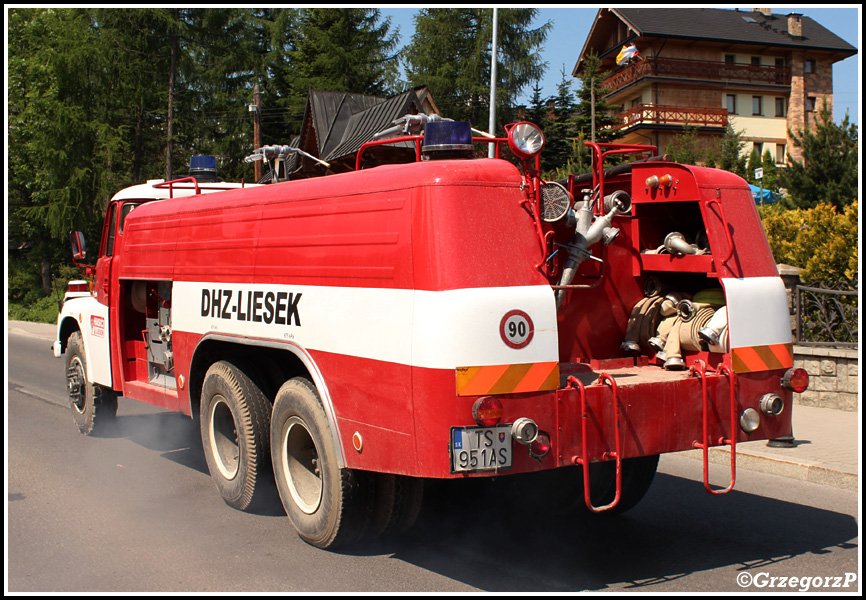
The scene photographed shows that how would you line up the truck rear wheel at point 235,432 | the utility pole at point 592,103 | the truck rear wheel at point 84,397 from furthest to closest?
1. the utility pole at point 592,103
2. the truck rear wheel at point 84,397
3. the truck rear wheel at point 235,432

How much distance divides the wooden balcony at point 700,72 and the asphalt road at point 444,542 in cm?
4198

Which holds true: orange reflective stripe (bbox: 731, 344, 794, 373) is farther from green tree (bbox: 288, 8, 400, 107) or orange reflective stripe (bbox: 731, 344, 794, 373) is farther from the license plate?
green tree (bbox: 288, 8, 400, 107)

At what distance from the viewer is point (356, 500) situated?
5215 mm

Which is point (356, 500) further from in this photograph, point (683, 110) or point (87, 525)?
point (683, 110)

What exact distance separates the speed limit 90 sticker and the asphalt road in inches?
55.8

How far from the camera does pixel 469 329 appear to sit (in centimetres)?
446

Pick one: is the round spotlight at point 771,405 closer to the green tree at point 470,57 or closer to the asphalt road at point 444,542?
the asphalt road at point 444,542

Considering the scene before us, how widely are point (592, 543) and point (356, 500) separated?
1.61 metres

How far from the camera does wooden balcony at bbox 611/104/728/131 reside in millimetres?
44938

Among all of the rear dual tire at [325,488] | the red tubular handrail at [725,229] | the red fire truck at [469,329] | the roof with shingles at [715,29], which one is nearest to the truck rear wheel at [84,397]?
the red fire truck at [469,329]

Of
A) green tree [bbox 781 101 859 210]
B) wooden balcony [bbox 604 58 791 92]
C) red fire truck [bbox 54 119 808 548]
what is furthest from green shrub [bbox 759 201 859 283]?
wooden balcony [bbox 604 58 791 92]

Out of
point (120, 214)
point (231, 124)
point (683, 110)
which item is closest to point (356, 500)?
point (120, 214)

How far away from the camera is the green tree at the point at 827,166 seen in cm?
2273

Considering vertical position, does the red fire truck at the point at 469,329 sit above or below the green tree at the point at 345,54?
below
